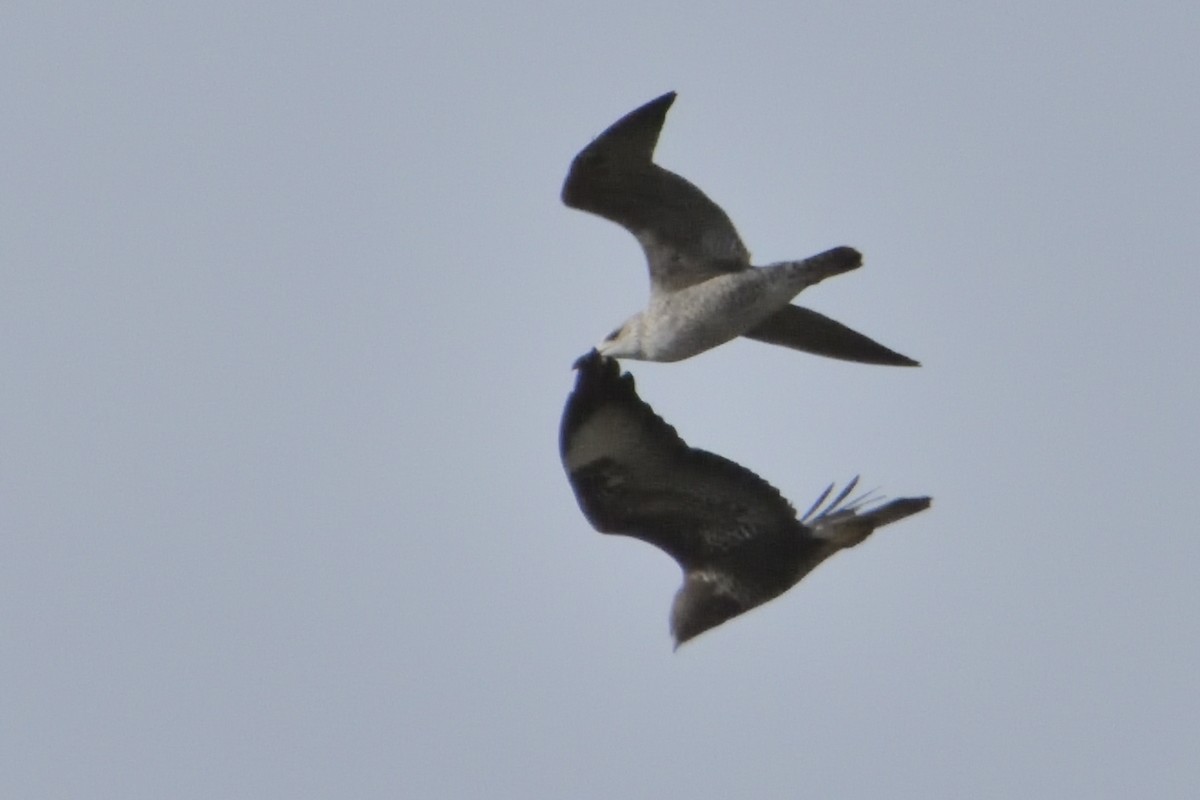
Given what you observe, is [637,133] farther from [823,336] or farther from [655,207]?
[823,336]

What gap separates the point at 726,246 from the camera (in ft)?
41.4

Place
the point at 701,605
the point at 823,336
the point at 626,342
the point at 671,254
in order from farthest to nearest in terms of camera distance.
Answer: the point at 823,336
the point at 626,342
the point at 671,254
the point at 701,605

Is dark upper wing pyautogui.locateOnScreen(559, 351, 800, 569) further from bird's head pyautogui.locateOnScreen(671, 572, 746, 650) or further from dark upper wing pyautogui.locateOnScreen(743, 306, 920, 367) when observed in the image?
dark upper wing pyautogui.locateOnScreen(743, 306, 920, 367)

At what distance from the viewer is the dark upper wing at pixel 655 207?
12266 mm

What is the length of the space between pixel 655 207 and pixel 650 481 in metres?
2.13

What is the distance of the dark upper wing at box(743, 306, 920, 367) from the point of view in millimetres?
13297

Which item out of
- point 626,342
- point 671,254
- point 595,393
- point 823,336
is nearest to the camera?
point 595,393

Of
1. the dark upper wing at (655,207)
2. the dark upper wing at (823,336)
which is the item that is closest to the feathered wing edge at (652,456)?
the dark upper wing at (655,207)

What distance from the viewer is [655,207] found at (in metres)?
12.6

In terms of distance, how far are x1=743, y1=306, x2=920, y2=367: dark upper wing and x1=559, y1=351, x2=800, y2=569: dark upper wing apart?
2183mm

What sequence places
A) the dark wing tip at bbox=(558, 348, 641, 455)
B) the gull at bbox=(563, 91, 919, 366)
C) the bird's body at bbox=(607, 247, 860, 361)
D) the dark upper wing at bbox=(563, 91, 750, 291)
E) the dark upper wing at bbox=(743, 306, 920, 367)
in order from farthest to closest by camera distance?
1. the dark upper wing at bbox=(743, 306, 920, 367)
2. the dark upper wing at bbox=(563, 91, 750, 291)
3. the gull at bbox=(563, 91, 919, 366)
4. the bird's body at bbox=(607, 247, 860, 361)
5. the dark wing tip at bbox=(558, 348, 641, 455)

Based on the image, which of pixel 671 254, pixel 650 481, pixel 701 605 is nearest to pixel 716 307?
pixel 671 254

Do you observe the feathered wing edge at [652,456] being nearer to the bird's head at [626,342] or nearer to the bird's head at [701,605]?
the bird's head at [701,605]

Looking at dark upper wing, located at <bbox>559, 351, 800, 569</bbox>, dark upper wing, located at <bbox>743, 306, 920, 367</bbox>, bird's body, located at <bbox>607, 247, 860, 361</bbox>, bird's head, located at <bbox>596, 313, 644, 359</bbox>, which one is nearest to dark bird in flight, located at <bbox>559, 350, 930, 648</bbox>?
dark upper wing, located at <bbox>559, 351, 800, 569</bbox>
